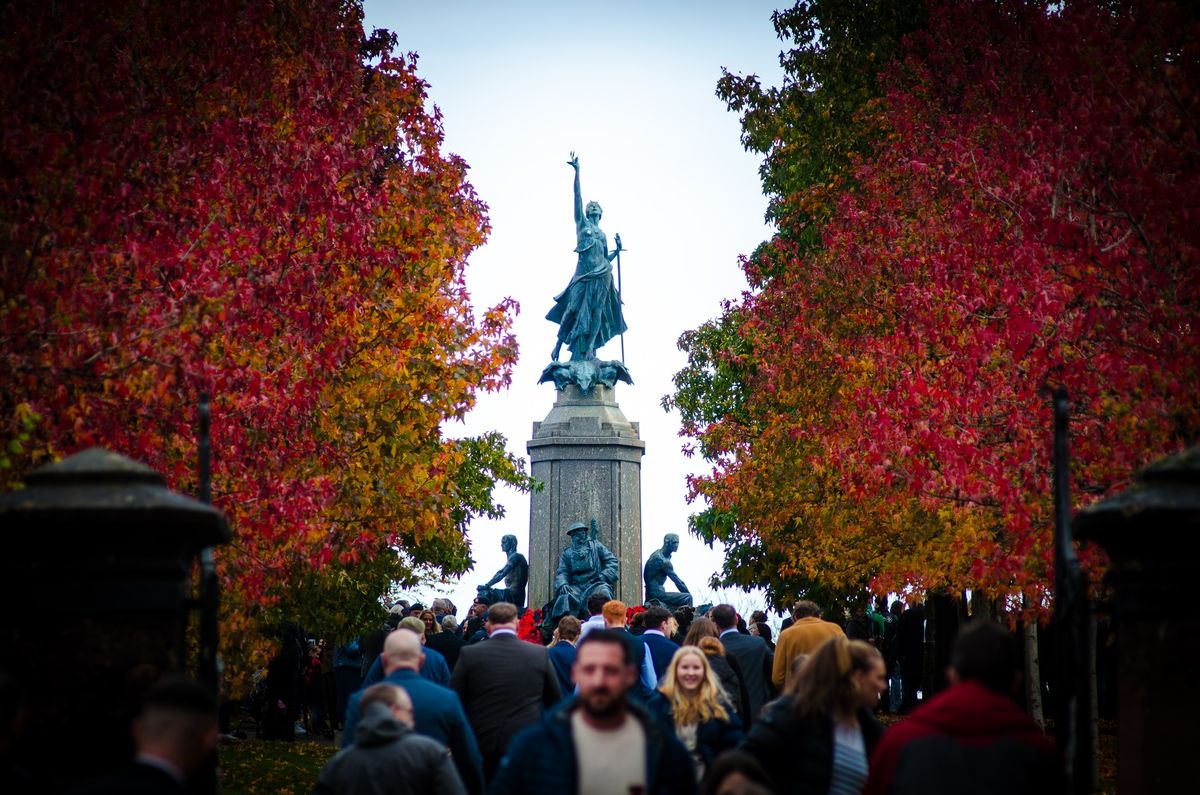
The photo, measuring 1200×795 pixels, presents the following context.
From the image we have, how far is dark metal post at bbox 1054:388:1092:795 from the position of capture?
6195mm

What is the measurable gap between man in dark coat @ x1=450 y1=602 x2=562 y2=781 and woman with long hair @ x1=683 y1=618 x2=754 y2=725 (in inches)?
40.5

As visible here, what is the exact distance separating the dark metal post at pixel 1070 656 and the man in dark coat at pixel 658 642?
583 cm

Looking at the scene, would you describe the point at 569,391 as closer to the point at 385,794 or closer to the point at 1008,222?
the point at 1008,222

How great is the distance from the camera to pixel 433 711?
8.23m

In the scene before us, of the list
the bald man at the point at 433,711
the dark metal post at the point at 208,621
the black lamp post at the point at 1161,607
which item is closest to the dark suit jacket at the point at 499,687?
the bald man at the point at 433,711

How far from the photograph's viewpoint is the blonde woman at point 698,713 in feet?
28.2

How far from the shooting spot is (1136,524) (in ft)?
19.8

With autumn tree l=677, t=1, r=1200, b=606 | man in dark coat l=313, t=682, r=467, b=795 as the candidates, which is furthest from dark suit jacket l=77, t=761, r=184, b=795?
autumn tree l=677, t=1, r=1200, b=606

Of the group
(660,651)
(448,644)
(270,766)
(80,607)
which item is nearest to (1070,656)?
(80,607)

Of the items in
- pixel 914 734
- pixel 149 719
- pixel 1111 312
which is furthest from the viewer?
pixel 1111 312

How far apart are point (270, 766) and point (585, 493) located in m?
9.95

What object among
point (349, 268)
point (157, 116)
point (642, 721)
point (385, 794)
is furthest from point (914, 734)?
point (349, 268)

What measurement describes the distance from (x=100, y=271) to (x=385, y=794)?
5975mm

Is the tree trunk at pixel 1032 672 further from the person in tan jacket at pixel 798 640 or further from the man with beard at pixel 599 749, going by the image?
the man with beard at pixel 599 749
